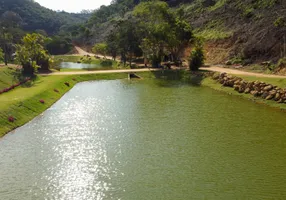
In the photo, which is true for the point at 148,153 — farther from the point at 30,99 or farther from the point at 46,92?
the point at 46,92

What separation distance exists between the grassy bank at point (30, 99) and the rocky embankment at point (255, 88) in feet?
115

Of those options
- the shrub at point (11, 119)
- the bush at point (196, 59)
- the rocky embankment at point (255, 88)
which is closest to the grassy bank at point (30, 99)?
the shrub at point (11, 119)

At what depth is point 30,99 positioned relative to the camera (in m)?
49.8

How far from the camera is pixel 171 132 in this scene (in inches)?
1508

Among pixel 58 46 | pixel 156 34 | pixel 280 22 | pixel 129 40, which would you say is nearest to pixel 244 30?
pixel 280 22

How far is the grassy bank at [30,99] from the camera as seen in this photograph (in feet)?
136

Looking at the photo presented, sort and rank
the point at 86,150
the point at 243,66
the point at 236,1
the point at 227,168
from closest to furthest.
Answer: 1. the point at 227,168
2. the point at 86,150
3. the point at 243,66
4. the point at 236,1

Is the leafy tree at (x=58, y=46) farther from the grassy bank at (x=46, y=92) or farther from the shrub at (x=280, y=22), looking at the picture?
the shrub at (x=280, y=22)

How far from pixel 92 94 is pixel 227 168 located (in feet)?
132

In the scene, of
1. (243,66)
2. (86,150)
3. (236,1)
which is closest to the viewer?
(86,150)

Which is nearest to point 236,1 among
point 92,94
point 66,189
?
point 92,94

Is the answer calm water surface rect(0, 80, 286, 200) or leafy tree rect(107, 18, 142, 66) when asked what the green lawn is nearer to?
calm water surface rect(0, 80, 286, 200)

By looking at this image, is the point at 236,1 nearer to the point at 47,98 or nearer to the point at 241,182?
the point at 47,98

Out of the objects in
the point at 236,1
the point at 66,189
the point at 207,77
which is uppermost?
the point at 236,1
